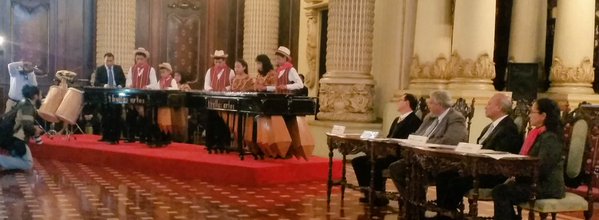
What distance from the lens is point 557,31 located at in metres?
11.2

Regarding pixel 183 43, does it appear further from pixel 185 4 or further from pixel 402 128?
pixel 402 128

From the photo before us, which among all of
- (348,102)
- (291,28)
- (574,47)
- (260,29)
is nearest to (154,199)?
(348,102)

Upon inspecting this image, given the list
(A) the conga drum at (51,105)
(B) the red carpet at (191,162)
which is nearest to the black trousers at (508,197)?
(B) the red carpet at (191,162)

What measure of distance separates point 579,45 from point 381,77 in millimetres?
2980

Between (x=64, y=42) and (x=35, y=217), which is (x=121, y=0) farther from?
(x=35, y=217)

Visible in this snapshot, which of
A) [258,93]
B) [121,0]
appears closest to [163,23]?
[121,0]

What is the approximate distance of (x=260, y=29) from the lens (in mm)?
15609

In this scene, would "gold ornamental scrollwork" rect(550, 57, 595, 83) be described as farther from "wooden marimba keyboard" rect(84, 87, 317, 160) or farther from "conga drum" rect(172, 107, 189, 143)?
"conga drum" rect(172, 107, 189, 143)

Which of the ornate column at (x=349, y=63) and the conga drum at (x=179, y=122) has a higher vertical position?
the ornate column at (x=349, y=63)

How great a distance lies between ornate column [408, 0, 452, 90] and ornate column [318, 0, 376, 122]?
2.83 ft

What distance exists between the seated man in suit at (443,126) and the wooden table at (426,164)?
0.64 feet

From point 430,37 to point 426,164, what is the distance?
5.76 metres

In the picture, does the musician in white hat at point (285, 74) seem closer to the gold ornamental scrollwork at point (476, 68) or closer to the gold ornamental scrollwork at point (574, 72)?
the gold ornamental scrollwork at point (476, 68)

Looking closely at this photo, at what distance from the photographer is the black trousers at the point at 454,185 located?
5730 millimetres
